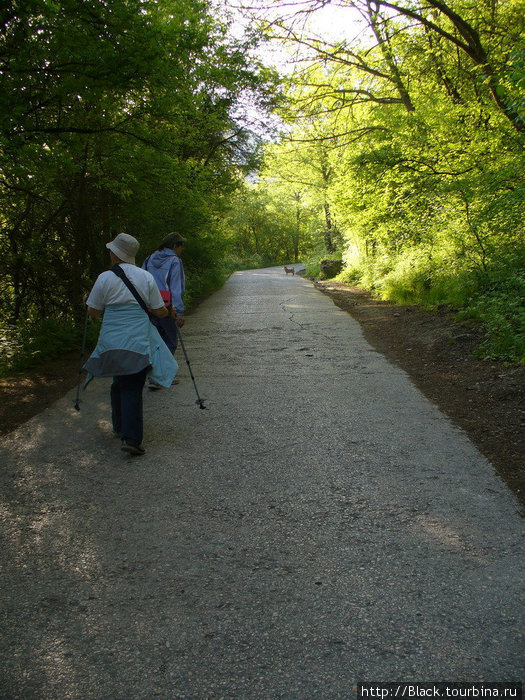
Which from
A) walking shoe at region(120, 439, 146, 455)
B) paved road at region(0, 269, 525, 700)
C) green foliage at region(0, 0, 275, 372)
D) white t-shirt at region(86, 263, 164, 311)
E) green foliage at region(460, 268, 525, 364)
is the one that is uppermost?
green foliage at region(0, 0, 275, 372)

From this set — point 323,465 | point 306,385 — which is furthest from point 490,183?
point 323,465

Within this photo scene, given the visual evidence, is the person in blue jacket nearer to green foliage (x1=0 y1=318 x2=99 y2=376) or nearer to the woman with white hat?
the woman with white hat

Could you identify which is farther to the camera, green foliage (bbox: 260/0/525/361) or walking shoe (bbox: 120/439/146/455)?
green foliage (bbox: 260/0/525/361)

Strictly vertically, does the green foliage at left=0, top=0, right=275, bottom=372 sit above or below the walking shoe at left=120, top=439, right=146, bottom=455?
above

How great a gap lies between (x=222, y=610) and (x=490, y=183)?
968 centimetres

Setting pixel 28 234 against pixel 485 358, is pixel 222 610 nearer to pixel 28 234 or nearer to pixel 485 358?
pixel 485 358

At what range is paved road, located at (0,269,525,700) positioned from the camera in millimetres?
2455

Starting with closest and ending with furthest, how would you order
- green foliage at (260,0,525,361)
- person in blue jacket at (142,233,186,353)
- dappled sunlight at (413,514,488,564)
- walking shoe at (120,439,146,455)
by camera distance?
1. dappled sunlight at (413,514,488,564)
2. walking shoe at (120,439,146,455)
3. person in blue jacket at (142,233,186,353)
4. green foliage at (260,0,525,361)

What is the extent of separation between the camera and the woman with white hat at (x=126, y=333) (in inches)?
200

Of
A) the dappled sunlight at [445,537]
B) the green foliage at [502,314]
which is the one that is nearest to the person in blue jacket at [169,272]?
the dappled sunlight at [445,537]

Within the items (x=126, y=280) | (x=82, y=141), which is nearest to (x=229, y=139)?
(x=82, y=141)

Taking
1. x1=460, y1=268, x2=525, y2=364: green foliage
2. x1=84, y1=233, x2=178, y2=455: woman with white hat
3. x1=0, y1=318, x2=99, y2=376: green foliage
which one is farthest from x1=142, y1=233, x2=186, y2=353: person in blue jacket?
x1=460, y1=268, x2=525, y2=364: green foliage

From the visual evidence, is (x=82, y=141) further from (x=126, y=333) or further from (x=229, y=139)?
(x=229, y=139)

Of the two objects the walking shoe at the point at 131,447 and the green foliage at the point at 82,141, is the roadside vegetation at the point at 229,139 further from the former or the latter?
the walking shoe at the point at 131,447
